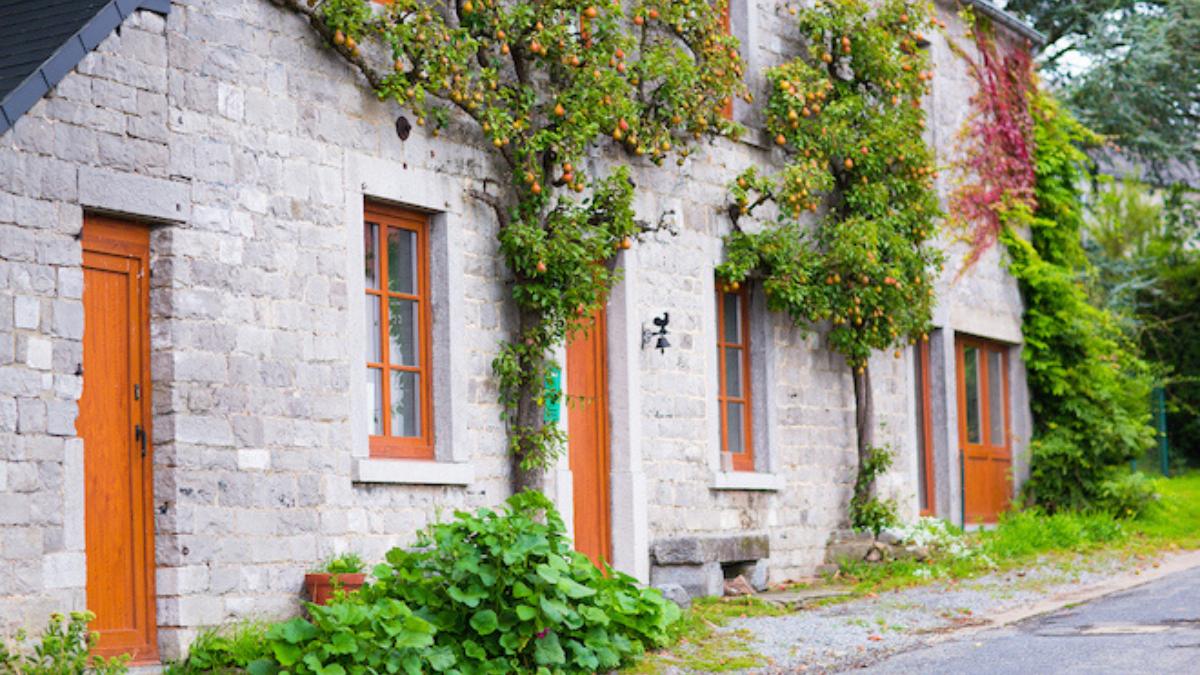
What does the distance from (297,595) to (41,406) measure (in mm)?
1861

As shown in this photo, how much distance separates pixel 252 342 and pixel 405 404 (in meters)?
1.47

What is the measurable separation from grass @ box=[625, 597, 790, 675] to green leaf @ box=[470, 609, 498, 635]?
0.87m

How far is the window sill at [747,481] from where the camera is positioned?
12.3m

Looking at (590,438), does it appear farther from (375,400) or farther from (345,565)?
(345,565)

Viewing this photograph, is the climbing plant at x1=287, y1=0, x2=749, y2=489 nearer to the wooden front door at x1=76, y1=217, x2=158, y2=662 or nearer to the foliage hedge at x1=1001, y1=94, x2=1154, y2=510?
the wooden front door at x1=76, y1=217, x2=158, y2=662

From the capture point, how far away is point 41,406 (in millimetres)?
7691

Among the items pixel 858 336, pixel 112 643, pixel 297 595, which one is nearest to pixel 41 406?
pixel 112 643

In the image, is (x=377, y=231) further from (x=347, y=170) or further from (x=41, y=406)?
(x=41, y=406)

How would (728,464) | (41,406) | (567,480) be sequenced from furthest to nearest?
(728,464) < (567,480) < (41,406)

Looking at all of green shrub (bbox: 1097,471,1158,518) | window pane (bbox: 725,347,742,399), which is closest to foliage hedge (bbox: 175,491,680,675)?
window pane (bbox: 725,347,742,399)

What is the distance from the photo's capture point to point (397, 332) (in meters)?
9.99

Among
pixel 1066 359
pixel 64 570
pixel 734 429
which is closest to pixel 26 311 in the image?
pixel 64 570

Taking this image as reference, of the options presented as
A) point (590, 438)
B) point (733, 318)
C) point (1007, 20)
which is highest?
point (1007, 20)

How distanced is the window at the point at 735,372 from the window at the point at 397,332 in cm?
338
